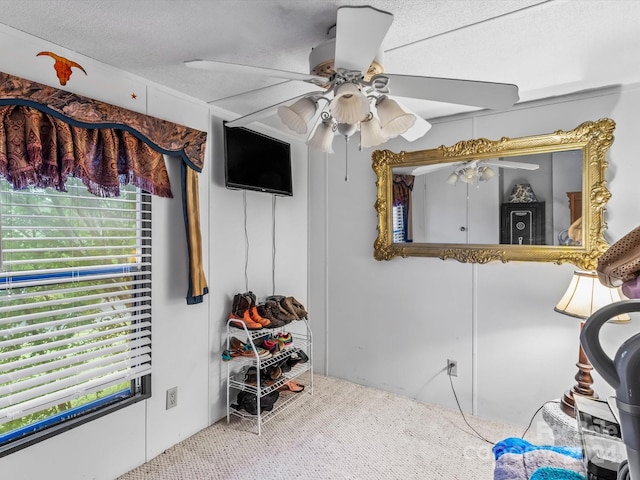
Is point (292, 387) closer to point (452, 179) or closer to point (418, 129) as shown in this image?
point (452, 179)

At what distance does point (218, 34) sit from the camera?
1561 millimetres

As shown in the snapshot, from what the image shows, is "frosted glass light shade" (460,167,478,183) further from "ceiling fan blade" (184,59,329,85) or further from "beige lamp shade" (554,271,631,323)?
"ceiling fan blade" (184,59,329,85)

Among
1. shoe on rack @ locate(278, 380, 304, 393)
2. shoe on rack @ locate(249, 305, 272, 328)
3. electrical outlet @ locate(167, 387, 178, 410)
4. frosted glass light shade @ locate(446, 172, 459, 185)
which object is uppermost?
frosted glass light shade @ locate(446, 172, 459, 185)

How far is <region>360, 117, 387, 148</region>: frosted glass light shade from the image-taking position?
1.55 m

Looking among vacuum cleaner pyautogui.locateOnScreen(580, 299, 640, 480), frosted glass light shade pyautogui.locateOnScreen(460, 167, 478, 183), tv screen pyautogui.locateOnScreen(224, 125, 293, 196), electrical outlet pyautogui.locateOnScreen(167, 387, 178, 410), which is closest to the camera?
vacuum cleaner pyautogui.locateOnScreen(580, 299, 640, 480)

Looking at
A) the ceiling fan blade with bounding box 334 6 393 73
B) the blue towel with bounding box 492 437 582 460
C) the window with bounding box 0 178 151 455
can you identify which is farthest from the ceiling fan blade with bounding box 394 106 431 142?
the window with bounding box 0 178 151 455

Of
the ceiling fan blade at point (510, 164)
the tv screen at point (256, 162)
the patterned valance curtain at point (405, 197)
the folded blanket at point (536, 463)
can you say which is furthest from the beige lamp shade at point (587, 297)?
the tv screen at point (256, 162)

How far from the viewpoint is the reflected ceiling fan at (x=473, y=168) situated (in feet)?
7.95

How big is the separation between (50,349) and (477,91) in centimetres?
221

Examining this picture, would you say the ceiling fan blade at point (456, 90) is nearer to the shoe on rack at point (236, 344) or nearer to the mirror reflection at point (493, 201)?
the mirror reflection at point (493, 201)

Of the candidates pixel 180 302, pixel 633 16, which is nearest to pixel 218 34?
pixel 180 302

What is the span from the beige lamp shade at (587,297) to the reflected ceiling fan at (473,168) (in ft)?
2.65

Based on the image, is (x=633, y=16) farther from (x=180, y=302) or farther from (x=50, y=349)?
(x=50, y=349)

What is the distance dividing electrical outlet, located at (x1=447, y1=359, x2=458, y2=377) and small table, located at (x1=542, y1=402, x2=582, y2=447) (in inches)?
27.8
